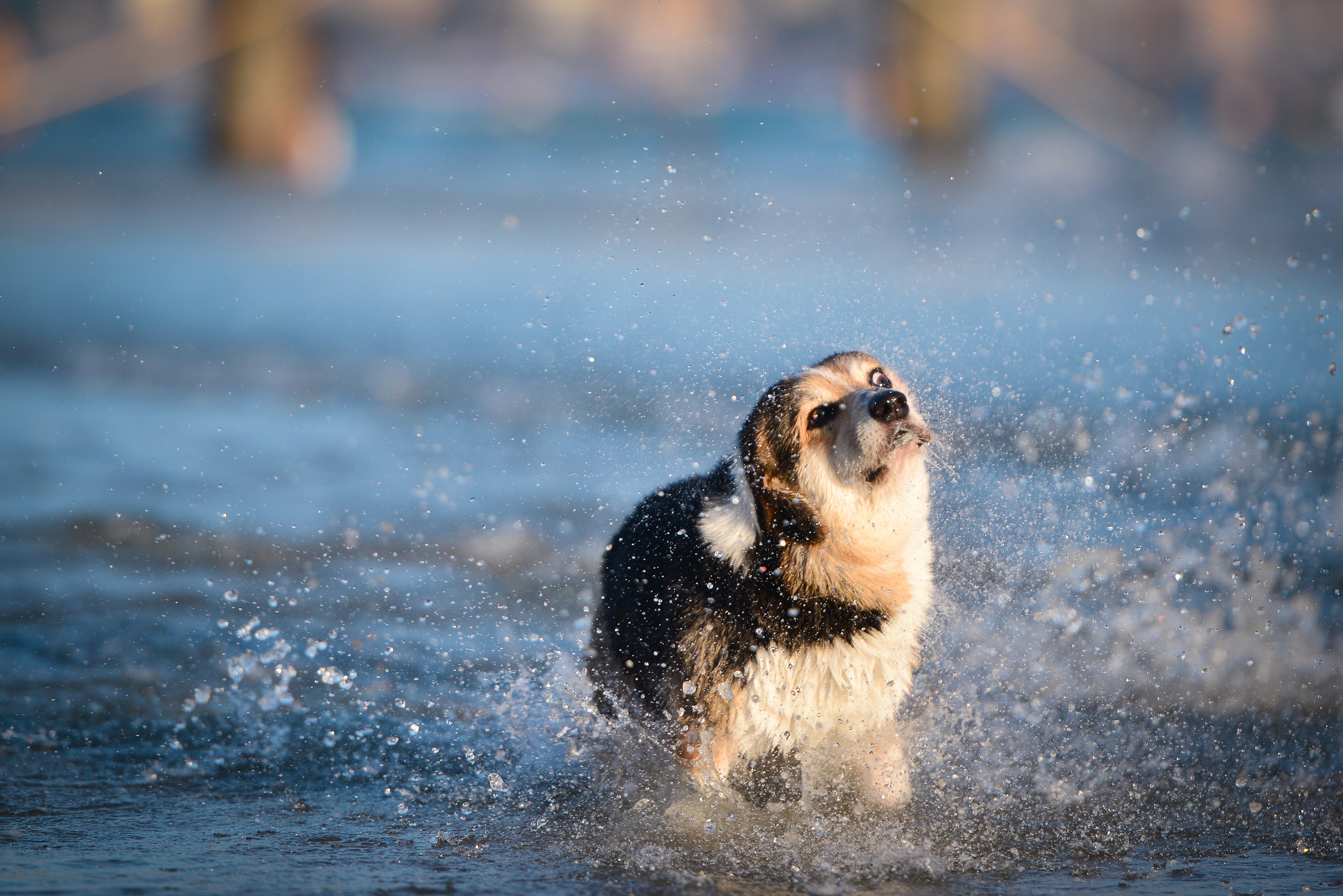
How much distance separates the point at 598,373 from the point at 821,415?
706 centimetres

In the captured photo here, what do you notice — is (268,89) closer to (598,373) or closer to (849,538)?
(598,373)

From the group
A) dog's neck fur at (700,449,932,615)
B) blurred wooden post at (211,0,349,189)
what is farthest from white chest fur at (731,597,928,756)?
blurred wooden post at (211,0,349,189)

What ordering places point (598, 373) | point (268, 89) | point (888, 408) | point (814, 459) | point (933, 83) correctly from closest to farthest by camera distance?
1. point (888, 408)
2. point (814, 459)
3. point (598, 373)
4. point (268, 89)
5. point (933, 83)

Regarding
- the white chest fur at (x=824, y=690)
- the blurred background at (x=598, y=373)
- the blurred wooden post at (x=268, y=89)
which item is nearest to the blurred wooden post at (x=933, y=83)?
the blurred background at (x=598, y=373)

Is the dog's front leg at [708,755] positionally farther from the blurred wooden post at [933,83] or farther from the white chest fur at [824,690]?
the blurred wooden post at [933,83]

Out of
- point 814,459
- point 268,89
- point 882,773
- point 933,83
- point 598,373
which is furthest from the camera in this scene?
point 933,83

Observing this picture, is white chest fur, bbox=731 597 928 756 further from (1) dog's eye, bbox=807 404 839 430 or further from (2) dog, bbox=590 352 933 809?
(1) dog's eye, bbox=807 404 839 430

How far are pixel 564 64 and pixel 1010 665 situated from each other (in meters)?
15.8

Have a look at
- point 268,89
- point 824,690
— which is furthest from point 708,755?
point 268,89

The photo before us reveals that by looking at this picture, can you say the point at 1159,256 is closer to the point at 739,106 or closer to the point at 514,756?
the point at 739,106

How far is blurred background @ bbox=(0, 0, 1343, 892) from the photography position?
3.61 m

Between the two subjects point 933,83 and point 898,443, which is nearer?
point 898,443

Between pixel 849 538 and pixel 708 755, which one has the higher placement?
pixel 849 538

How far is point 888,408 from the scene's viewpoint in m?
2.92
